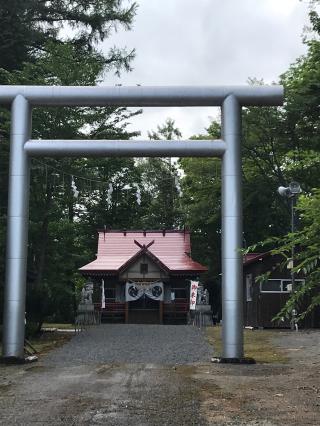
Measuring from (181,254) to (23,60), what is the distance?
12341 mm

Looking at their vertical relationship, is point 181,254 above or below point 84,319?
above

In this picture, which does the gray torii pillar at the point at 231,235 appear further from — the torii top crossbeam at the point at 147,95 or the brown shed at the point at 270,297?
the brown shed at the point at 270,297

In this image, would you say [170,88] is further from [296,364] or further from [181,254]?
[181,254]

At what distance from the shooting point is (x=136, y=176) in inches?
1542

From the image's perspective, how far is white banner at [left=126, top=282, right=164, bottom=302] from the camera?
93.1ft

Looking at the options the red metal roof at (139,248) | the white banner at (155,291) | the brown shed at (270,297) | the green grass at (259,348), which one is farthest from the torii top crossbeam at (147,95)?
the white banner at (155,291)

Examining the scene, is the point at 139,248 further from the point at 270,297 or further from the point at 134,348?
the point at 134,348

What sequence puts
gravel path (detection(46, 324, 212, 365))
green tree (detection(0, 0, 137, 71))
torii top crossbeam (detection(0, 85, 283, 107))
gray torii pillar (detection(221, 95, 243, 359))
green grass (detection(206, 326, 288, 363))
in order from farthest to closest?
green tree (detection(0, 0, 137, 71)) < green grass (detection(206, 326, 288, 363)) < gravel path (detection(46, 324, 212, 365)) < torii top crossbeam (detection(0, 85, 283, 107)) < gray torii pillar (detection(221, 95, 243, 359))

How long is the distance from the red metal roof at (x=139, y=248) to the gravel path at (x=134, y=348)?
309 inches

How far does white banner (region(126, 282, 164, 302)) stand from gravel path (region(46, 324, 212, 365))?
6.89 m

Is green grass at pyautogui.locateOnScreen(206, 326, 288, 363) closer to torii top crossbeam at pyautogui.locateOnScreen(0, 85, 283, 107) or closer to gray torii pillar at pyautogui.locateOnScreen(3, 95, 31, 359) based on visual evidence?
gray torii pillar at pyautogui.locateOnScreen(3, 95, 31, 359)

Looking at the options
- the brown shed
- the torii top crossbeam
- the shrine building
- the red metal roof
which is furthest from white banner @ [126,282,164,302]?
the torii top crossbeam

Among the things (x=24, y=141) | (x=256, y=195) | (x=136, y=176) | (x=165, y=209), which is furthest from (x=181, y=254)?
(x=24, y=141)

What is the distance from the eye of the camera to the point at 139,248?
100 feet
